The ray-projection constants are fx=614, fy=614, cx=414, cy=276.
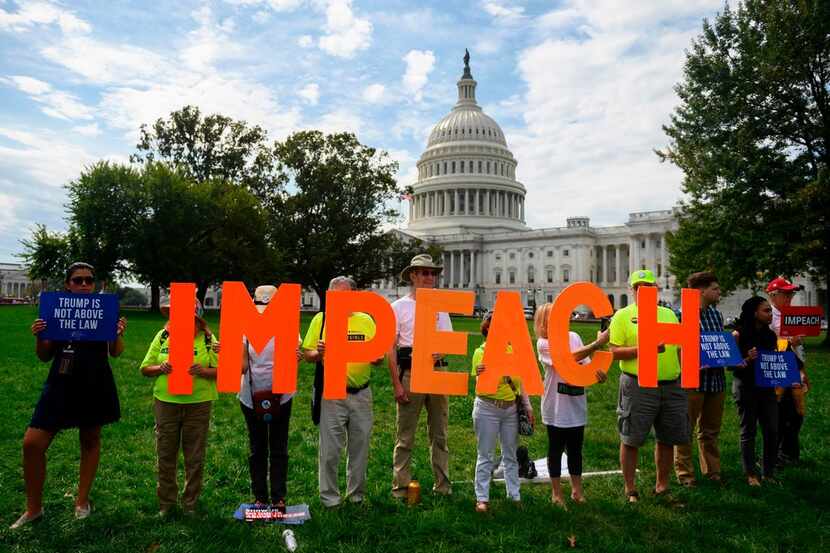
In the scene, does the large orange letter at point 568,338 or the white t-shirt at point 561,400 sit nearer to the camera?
the large orange letter at point 568,338

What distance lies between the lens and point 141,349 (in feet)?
65.5

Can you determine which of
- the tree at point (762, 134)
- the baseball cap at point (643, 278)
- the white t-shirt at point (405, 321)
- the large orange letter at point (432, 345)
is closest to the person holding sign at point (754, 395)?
the baseball cap at point (643, 278)

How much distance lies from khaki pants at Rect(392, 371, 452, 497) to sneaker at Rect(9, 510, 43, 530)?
3.60 metres

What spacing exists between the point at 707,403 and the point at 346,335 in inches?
190

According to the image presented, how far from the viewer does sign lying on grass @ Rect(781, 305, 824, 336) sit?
26.9ft

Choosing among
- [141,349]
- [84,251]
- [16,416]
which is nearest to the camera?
[16,416]

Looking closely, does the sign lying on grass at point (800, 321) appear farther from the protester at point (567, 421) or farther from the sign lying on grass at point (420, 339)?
the protester at point (567, 421)

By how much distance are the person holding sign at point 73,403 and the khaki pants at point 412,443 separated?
303 cm

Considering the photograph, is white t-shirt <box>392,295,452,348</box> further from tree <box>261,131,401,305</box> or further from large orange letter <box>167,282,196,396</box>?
tree <box>261,131,401,305</box>

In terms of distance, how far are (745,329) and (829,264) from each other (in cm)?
2375

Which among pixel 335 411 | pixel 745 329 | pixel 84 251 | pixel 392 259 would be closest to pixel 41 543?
pixel 335 411

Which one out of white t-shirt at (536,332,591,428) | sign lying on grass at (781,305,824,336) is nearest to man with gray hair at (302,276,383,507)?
white t-shirt at (536,332,591,428)

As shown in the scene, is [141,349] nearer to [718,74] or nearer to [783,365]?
[783,365]

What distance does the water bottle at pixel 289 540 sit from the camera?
18.0 ft
